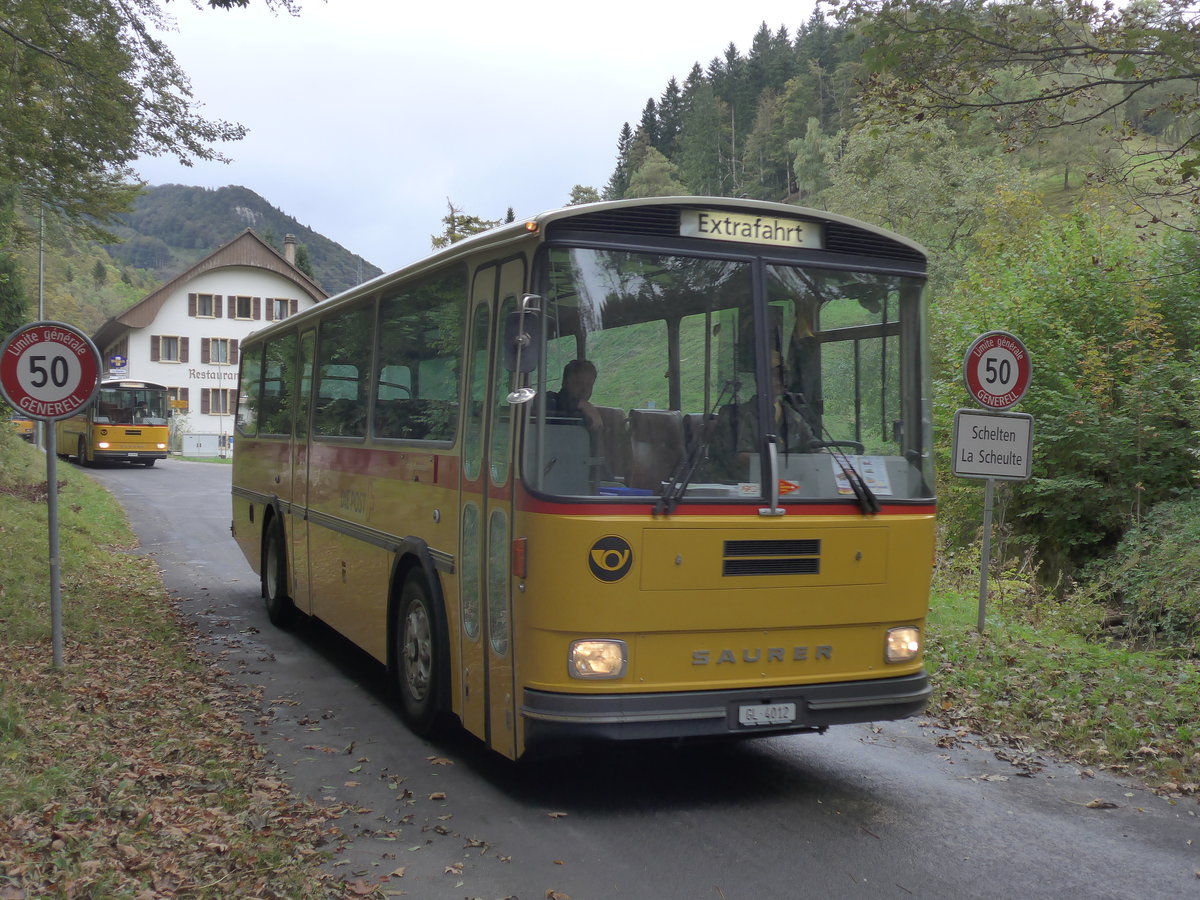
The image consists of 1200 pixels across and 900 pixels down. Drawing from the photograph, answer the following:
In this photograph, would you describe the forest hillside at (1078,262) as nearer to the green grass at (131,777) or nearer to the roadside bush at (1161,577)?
the roadside bush at (1161,577)

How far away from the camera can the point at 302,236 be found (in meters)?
176

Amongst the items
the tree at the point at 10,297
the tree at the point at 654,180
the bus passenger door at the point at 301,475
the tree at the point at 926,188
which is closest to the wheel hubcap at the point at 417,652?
the bus passenger door at the point at 301,475

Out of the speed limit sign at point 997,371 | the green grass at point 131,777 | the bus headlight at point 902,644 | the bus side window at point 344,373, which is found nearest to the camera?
the green grass at point 131,777

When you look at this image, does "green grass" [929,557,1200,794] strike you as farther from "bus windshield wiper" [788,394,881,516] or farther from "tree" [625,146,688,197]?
"tree" [625,146,688,197]

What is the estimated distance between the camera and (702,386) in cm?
607

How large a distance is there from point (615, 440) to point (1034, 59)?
18.0 feet

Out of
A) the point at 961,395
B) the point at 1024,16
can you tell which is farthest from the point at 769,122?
the point at 1024,16

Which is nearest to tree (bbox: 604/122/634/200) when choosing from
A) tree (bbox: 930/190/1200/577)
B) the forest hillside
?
the forest hillside

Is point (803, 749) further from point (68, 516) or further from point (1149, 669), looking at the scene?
point (68, 516)

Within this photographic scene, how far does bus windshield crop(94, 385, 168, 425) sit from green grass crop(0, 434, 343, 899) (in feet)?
113

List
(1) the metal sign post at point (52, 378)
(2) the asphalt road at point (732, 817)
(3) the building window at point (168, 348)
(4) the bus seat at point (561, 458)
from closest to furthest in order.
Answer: (2) the asphalt road at point (732, 817), (4) the bus seat at point (561, 458), (1) the metal sign post at point (52, 378), (3) the building window at point (168, 348)

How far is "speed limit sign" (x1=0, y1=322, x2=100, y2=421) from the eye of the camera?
8.73 m

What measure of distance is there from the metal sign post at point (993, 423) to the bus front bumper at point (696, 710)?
15.2 ft

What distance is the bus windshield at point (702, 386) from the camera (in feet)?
19.3
